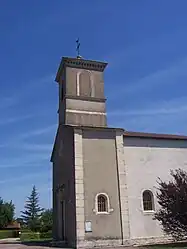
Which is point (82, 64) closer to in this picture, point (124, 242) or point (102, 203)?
point (102, 203)

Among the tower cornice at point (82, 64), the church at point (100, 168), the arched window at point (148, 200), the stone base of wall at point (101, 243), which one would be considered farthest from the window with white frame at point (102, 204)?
the tower cornice at point (82, 64)

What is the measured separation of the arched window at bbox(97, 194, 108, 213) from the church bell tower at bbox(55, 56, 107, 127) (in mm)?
5786

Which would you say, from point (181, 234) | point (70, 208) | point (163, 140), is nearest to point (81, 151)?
point (70, 208)

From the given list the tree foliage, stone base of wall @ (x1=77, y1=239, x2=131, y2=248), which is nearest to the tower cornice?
the tree foliage

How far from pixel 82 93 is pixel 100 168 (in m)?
6.52

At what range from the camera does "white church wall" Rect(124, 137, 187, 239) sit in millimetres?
23219

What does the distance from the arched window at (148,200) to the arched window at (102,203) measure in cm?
297

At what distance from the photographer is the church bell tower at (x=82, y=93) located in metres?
26.3

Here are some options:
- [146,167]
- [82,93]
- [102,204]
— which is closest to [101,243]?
[102,204]

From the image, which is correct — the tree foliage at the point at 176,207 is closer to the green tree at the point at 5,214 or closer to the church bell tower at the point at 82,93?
the church bell tower at the point at 82,93

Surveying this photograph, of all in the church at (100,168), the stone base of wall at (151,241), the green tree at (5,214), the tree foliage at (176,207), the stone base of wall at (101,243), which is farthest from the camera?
the green tree at (5,214)

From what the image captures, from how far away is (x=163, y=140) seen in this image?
1017 inches

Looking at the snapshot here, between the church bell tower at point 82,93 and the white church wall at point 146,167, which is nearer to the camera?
the white church wall at point 146,167

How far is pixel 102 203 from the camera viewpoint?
22.8 m
